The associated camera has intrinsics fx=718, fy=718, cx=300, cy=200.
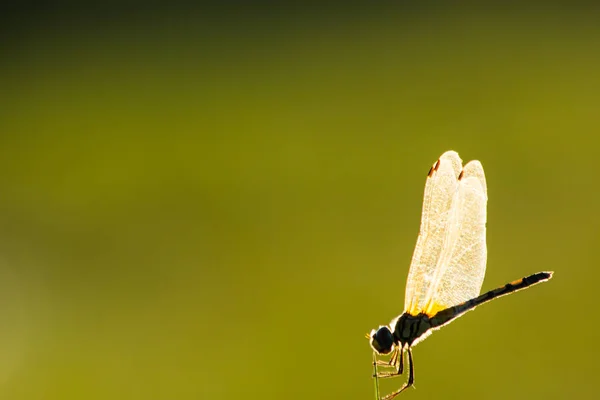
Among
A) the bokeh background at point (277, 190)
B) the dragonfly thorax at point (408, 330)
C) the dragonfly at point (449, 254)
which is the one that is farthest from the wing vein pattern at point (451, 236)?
the bokeh background at point (277, 190)

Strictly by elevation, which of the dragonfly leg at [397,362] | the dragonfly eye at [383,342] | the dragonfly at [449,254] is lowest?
the dragonfly leg at [397,362]

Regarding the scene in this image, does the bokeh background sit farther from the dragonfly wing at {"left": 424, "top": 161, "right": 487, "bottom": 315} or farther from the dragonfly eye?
the dragonfly eye

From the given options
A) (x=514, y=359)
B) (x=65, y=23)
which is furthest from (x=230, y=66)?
(x=514, y=359)

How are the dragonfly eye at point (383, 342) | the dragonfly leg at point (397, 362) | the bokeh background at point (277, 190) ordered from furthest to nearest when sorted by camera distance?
the bokeh background at point (277, 190)
the dragonfly leg at point (397, 362)
the dragonfly eye at point (383, 342)

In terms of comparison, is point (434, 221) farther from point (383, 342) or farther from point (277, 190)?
point (277, 190)

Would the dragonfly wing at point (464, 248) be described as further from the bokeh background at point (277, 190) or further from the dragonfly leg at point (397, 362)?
the bokeh background at point (277, 190)

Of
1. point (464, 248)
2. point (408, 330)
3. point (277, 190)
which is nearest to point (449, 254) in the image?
point (464, 248)

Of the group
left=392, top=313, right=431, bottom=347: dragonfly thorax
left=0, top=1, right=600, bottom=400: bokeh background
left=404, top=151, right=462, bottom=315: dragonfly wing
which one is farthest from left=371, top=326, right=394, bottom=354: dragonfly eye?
left=0, top=1, right=600, bottom=400: bokeh background

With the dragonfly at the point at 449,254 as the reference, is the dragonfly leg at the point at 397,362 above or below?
below
